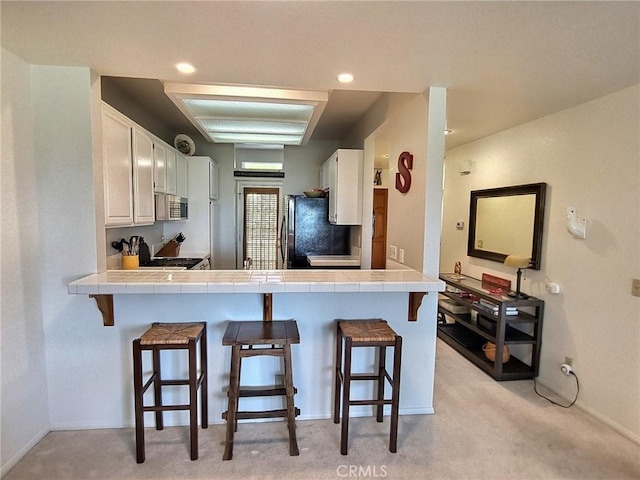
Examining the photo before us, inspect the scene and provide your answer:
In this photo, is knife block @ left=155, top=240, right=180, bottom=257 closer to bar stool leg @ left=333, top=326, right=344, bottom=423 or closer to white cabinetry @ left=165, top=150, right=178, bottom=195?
white cabinetry @ left=165, top=150, right=178, bottom=195

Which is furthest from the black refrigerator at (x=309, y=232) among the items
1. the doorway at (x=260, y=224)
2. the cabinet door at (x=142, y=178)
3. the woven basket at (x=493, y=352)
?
the woven basket at (x=493, y=352)

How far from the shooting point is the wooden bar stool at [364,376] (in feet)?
6.50

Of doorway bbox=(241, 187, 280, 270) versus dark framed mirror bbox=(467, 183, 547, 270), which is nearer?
dark framed mirror bbox=(467, 183, 547, 270)

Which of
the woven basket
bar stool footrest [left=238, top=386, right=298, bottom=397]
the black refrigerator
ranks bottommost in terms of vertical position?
the woven basket

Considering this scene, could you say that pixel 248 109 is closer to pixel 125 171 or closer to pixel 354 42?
pixel 125 171

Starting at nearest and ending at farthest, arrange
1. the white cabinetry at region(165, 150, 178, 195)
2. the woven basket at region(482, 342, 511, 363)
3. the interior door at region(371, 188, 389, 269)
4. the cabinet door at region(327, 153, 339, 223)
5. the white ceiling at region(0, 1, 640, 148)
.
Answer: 1. the white ceiling at region(0, 1, 640, 148)
2. the woven basket at region(482, 342, 511, 363)
3. the white cabinetry at region(165, 150, 178, 195)
4. the cabinet door at region(327, 153, 339, 223)
5. the interior door at region(371, 188, 389, 269)

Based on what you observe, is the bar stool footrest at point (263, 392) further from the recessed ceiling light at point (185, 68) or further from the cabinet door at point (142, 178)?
the recessed ceiling light at point (185, 68)

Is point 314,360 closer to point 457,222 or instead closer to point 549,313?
point 549,313

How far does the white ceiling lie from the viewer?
1378mm

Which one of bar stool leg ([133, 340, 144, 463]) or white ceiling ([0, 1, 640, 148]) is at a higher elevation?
white ceiling ([0, 1, 640, 148])

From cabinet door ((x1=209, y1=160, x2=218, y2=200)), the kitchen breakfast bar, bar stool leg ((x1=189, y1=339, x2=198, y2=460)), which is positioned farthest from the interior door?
bar stool leg ((x1=189, y1=339, x2=198, y2=460))

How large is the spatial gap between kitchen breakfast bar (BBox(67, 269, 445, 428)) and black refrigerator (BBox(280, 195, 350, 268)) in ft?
5.46

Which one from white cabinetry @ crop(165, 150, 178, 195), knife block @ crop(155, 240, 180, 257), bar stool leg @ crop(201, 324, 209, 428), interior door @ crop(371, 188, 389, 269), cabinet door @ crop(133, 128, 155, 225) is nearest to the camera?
bar stool leg @ crop(201, 324, 209, 428)

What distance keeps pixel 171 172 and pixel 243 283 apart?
2.46 meters
